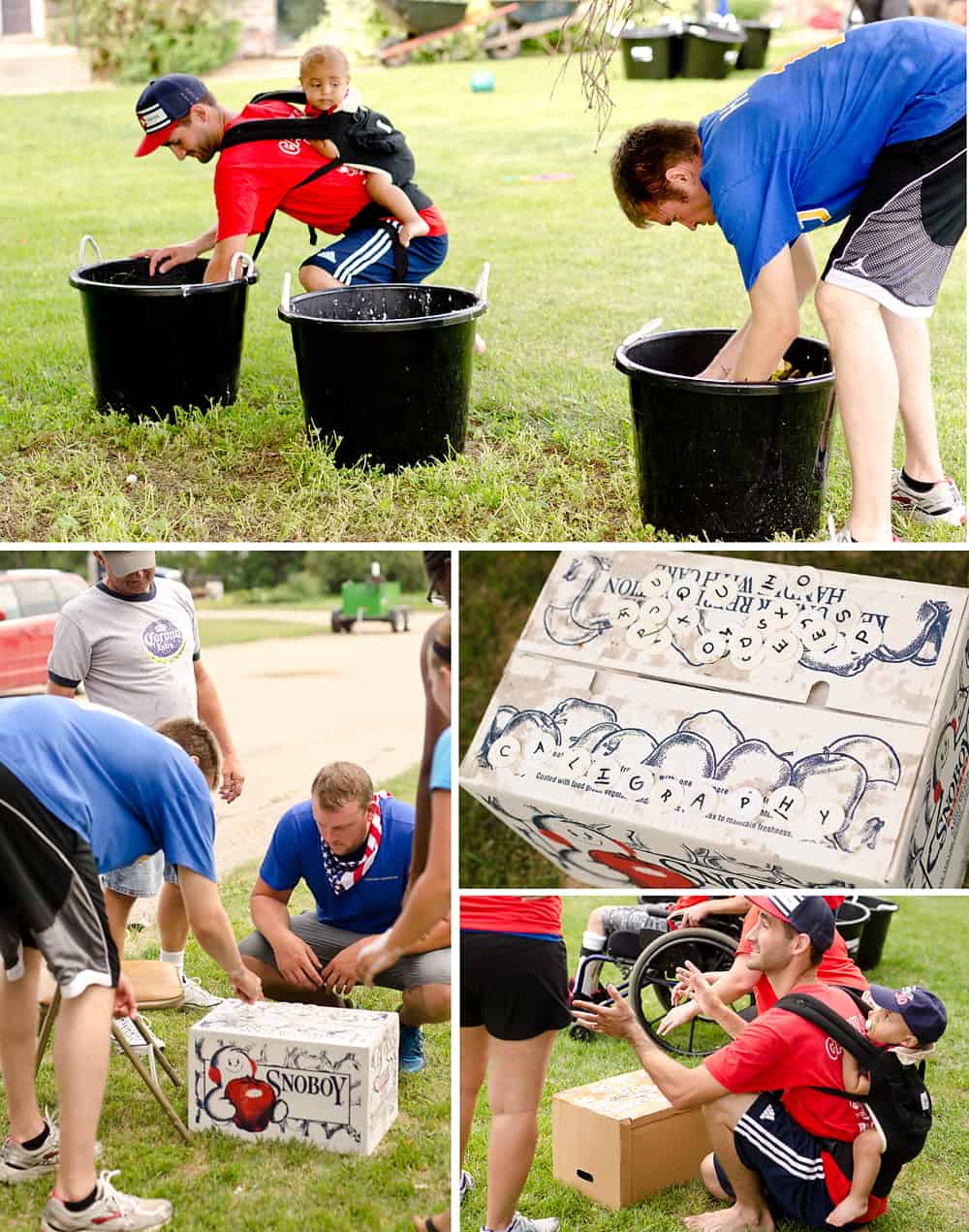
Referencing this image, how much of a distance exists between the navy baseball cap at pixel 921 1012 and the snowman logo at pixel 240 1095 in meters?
1.19

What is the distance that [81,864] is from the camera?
2.24m

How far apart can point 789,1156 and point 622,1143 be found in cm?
33

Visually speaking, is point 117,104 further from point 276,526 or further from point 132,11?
point 276,526

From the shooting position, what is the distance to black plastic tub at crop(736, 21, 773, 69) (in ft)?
47.6

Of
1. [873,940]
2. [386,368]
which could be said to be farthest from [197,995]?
[873,940]

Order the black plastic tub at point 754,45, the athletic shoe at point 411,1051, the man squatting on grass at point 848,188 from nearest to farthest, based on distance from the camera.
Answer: the athletic shoe at point 411,1051 → the man squatting on grass at point 848,188 → the black plastic tub at point 754,45

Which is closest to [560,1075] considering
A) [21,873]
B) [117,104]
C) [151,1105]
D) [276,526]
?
[151,1105]

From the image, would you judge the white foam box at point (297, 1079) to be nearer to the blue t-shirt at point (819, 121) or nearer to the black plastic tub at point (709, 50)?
the blue t-shirt at point (819, 121)

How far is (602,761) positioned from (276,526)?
155cm

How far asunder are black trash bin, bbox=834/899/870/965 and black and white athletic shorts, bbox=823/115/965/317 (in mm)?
1492

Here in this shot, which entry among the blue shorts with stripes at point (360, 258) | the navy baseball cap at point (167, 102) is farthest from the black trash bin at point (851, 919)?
the navy baseball cap at point (167, 102)

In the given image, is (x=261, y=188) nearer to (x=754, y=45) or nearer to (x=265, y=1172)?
(x=265, y=1172)

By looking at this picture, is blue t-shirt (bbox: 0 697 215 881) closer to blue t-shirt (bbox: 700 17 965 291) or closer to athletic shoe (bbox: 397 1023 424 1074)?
athletic shoe (bbox: 397 1023 424 1074)

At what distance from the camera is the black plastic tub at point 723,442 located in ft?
10.2
